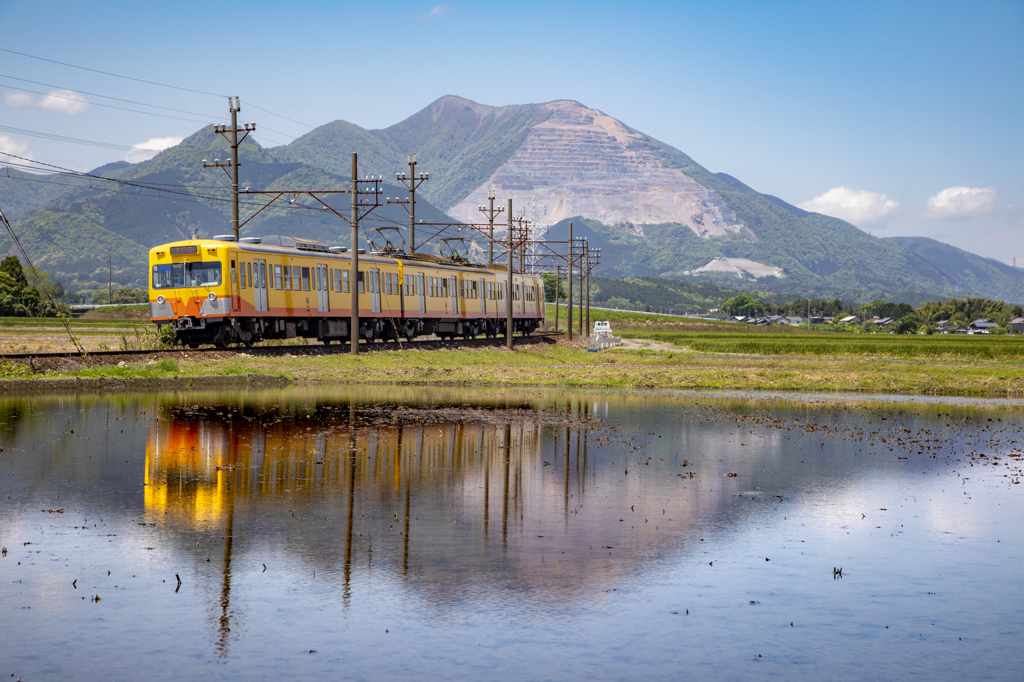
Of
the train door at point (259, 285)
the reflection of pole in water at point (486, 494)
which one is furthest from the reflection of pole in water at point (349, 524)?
the train door at point (259, 285)

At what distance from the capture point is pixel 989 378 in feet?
127

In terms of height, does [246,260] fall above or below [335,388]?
above

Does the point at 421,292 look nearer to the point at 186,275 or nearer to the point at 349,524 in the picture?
the point at 186,275

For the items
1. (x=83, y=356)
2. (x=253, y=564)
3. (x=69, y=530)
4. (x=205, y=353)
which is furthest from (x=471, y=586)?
(x=205, y=353)

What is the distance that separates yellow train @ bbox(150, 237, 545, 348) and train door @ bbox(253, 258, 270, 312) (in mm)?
43

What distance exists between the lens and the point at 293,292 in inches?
1710

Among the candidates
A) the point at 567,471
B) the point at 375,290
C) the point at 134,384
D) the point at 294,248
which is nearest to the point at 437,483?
the point at 567,471

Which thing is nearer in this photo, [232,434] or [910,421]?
[232,434]

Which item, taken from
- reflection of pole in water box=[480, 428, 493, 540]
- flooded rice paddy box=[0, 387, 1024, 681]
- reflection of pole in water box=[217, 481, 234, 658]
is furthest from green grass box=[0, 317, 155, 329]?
reflection of pole in water box=[217, 481, 234, 658]

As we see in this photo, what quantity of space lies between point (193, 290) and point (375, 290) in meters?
12.7

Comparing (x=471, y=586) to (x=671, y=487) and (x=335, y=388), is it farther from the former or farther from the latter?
(x=335, y=388)

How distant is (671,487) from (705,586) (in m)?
5.04

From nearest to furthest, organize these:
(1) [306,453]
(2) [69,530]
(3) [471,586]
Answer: (3) [471,586], (2) [69,530], (1) [306,453]

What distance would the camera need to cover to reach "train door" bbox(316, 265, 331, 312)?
45562mm
